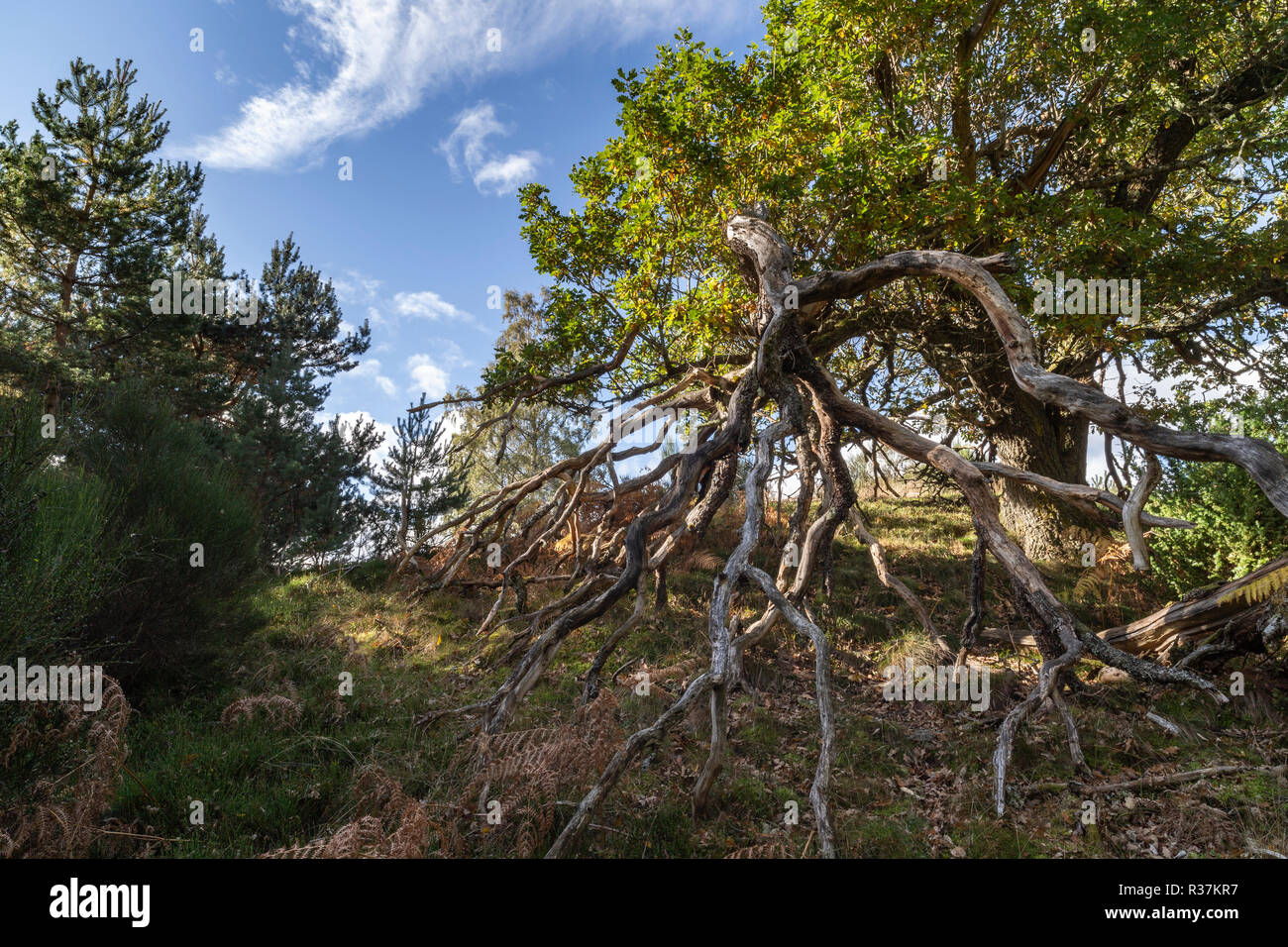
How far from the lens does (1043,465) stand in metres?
9.84

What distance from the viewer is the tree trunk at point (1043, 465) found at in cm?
988

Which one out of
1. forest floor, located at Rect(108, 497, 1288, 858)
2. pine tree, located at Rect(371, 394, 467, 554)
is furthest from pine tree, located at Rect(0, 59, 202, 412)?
forest floor, located at Rect(108, 497, 1288, 858)

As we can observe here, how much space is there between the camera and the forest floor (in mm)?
3682

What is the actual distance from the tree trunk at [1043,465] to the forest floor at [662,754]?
5.19 feet

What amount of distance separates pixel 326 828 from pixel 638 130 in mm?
8675

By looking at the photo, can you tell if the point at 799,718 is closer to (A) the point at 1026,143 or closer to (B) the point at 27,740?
(B) the point at 27,740

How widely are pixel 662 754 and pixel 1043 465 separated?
865 centimetres

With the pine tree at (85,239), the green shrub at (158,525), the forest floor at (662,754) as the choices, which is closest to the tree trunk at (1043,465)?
the forest floor at (662,754)

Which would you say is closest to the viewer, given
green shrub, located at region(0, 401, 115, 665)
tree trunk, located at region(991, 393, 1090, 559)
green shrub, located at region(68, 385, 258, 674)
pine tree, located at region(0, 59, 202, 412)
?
green shrub, located at region(0, 401, 115, 665)

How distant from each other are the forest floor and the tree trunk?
158cm

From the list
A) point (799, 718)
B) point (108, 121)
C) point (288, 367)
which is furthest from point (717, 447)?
point (108, 121)

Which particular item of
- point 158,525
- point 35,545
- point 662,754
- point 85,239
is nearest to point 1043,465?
point 662,754

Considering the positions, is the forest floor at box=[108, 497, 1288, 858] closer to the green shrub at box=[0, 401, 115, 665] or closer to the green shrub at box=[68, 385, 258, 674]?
the green shrub at box=[68, 385, 258, 674]
